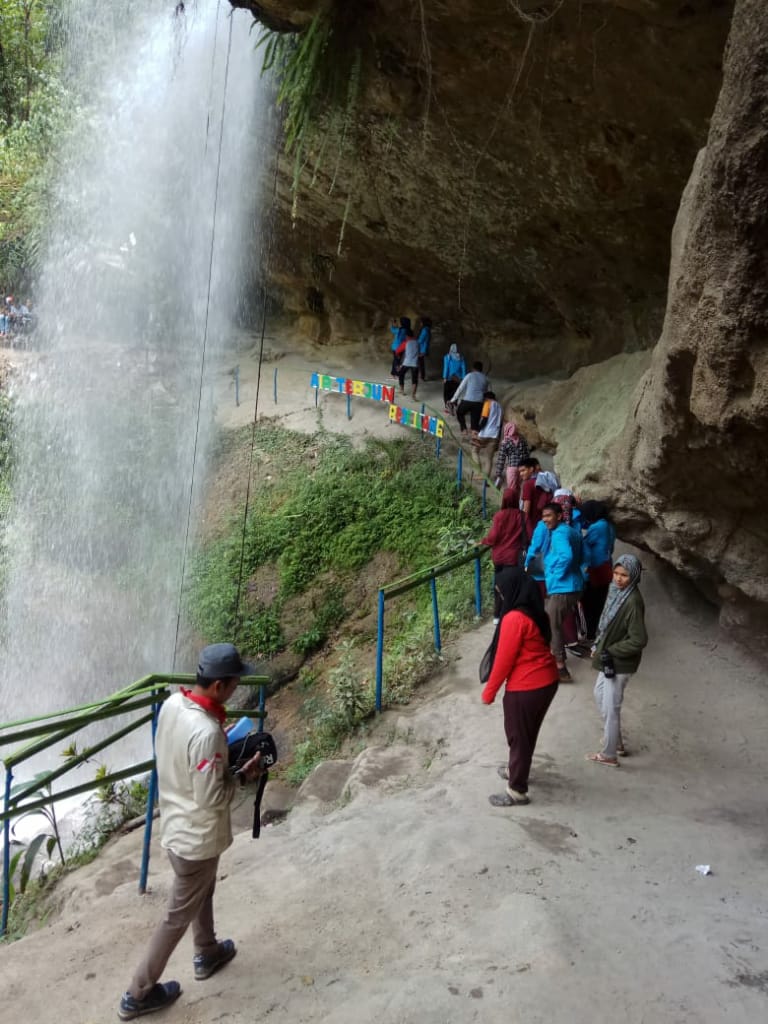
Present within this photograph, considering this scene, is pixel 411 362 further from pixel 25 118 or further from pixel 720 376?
Answer: pixel 25 118

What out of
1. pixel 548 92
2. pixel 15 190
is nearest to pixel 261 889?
pixel 548 92

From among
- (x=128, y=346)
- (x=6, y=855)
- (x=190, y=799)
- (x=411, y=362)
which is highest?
(x=411, y=362)

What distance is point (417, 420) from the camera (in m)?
13.2

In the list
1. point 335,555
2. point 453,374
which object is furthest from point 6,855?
point 453,374

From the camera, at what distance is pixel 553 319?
1396cm

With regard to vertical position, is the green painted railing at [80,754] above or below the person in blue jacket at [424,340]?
below

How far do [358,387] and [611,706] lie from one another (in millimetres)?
9716

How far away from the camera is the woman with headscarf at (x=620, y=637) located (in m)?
5.42

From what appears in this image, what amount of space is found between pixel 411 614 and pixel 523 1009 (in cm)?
667

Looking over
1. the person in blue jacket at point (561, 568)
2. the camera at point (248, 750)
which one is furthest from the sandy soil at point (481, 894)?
the camera at point (248, 750)

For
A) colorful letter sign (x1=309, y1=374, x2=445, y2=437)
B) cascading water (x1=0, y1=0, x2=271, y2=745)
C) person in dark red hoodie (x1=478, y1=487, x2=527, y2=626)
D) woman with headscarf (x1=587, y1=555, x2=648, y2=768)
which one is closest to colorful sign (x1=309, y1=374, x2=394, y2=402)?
colorful letter sign (x1=309, y1=374, x2=445, y2=437)

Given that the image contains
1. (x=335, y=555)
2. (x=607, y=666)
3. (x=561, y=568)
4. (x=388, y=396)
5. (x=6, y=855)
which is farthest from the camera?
(x=388, y=396)

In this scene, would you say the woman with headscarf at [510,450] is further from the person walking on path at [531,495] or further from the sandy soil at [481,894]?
the sandy soil at [481,894]

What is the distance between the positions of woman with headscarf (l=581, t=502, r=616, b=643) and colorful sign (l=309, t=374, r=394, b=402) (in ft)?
22.4
